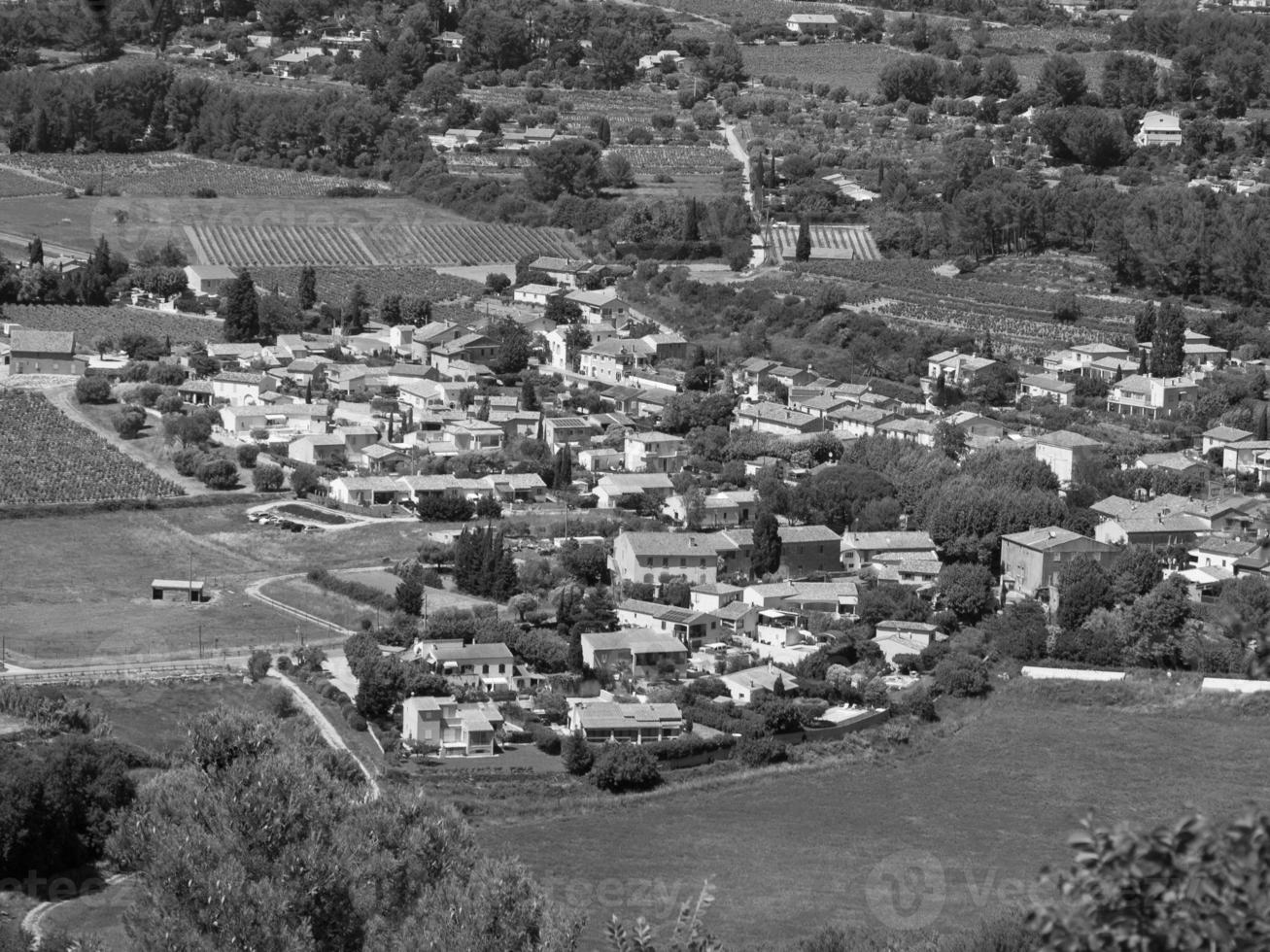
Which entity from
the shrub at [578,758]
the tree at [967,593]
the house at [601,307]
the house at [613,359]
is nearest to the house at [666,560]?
the tree at [967,593]

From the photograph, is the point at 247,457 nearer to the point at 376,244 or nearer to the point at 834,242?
the point at 376,244

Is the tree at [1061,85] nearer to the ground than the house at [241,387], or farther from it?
farther from it

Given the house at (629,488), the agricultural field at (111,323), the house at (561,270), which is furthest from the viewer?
the house at (561,270)

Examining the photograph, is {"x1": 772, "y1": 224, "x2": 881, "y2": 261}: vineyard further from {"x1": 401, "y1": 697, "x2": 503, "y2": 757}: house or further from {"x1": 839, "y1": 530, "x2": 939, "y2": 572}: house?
{"x1": 401, "y1": 697, "x2": 503, "y2": 757}: house

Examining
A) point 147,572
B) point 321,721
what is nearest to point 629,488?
point 147,572

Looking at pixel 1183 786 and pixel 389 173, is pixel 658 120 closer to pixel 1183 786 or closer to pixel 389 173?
pixel 389 173

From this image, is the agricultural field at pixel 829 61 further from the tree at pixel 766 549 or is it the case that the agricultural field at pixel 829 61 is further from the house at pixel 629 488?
Answer: the tree at pixel 766 549

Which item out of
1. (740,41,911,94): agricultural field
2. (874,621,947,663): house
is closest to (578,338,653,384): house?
(874,621,947,663): house
